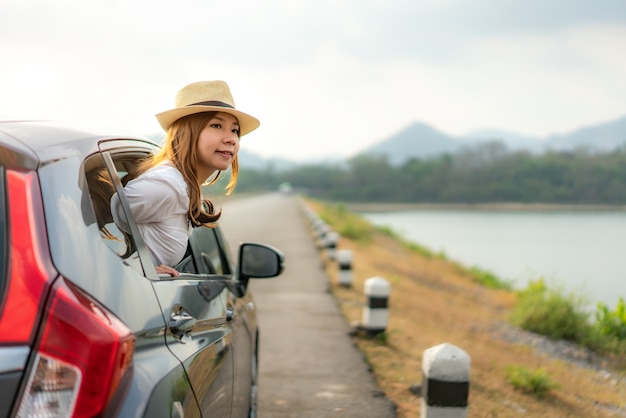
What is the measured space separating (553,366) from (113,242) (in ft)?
24.5

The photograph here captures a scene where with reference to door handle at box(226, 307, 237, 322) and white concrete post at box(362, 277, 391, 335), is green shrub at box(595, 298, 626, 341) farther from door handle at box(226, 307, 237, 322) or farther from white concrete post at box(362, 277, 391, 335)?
door handle at box(226, 307, 237, 322)

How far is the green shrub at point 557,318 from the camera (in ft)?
38.4

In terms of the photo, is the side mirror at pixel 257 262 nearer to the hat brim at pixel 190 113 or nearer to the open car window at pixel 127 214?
the open car window at pixel 127 214

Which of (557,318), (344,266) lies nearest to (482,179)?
(557,318)

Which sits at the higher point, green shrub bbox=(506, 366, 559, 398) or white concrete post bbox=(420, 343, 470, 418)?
white concrete post bbox=(420, 343, 470, 418)

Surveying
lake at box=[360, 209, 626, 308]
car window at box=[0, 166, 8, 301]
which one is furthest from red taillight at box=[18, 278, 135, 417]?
lake at box=[360, 209, 626, 308]

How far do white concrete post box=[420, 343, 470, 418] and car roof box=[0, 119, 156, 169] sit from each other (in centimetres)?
246

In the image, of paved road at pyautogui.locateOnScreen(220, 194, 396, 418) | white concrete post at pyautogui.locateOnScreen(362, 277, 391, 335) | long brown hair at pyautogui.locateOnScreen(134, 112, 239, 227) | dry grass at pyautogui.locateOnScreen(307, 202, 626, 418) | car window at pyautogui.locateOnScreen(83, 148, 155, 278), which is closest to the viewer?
car window at pyautogui.locateOnScreen(83, 148, 155, 278)

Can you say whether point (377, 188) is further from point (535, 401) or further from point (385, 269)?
point (535, 401)

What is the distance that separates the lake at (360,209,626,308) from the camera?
68.9 feet

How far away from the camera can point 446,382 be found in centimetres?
395

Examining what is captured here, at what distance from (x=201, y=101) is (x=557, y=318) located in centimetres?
1037

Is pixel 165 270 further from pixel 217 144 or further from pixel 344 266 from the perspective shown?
pixel 344 266

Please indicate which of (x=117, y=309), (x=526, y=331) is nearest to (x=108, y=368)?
(x=117, y=309)
